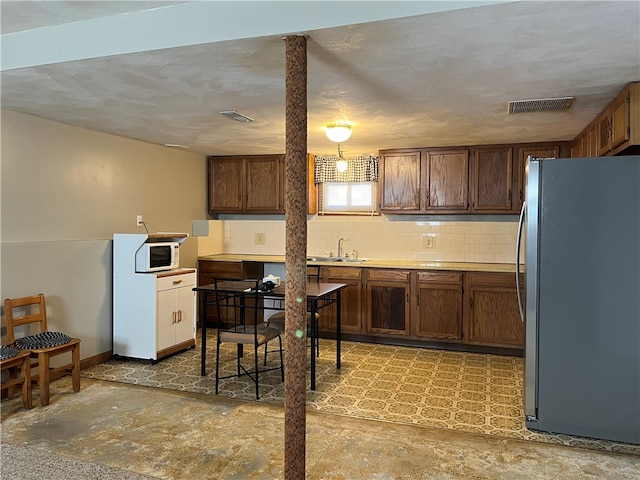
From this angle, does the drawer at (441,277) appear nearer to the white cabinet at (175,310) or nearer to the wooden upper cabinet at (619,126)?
the wooden upper cabinet at (619,126)

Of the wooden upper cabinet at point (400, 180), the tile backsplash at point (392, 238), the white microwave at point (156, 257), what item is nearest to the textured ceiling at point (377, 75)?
the wooden upper cabinet at point (400, 180)

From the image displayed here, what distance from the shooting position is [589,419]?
3090mm

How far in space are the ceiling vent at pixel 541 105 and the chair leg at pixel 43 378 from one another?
3.79 m

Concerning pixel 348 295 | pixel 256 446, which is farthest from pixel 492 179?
pixel 256 446

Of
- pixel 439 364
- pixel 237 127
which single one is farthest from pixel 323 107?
pixel 439 364

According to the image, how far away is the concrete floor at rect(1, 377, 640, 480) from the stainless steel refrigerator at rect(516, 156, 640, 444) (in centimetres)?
27

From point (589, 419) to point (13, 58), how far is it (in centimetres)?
409

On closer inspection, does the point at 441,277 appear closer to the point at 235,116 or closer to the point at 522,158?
the point at 522,158

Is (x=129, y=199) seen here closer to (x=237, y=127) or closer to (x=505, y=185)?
(x=237, y=127)

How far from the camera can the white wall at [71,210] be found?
3816 millimetres

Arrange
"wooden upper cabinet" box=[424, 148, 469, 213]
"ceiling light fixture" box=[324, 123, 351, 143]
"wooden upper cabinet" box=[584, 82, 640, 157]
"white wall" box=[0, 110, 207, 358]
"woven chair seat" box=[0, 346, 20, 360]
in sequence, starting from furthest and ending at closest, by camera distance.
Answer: "wooden upper cabinet" box=[424, 148, 469, 213] < "ceiling light fixture" box=[324, 123, 351, 143] < "white wall" box=[0, 110, 207, 358] < "woven chair seat" box=[0, 346, 20, 360] < "wooden upper cabinet" box=[584, 82, 640, 157]

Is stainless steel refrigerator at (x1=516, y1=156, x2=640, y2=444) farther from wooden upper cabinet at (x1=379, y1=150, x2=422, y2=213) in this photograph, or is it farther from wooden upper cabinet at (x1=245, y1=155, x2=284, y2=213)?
wooden upper cabinet at (x1=245, y1=155, x2=284, y2=213)

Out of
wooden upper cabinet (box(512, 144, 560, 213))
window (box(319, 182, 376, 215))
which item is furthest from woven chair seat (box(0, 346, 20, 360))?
wooden upper cabinet (box(512, 144, 560, 213))

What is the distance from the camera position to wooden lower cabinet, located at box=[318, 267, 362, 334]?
5.39 m
